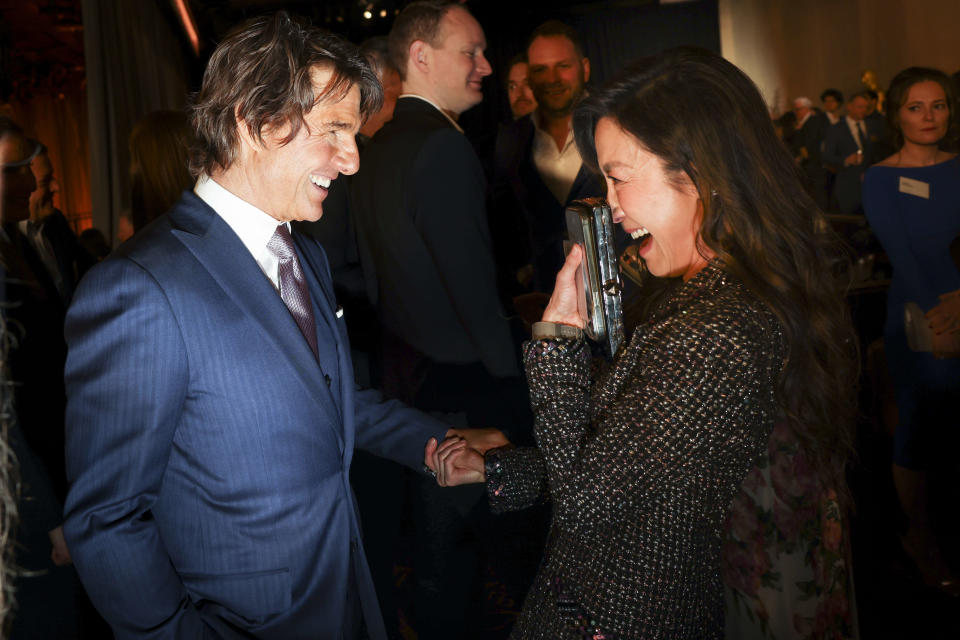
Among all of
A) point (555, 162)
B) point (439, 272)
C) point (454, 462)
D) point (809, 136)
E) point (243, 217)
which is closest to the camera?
point (243, 217)

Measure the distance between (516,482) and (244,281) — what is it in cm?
68

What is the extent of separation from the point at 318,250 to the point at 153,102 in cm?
502

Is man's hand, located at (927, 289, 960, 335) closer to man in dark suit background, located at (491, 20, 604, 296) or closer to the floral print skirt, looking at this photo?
man in dark suit background, located at (491, 20, 604, 296)

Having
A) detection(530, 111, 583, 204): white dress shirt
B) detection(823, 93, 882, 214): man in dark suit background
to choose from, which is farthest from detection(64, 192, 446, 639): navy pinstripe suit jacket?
detection(823, 93, 882, 214): man in dark suit background

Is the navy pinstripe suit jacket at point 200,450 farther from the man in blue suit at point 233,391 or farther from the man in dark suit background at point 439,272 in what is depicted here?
the man in dark suit background at point 439,272

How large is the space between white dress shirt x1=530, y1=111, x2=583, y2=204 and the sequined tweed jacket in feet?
6.15

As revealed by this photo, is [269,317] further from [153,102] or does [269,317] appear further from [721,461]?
[153,102]

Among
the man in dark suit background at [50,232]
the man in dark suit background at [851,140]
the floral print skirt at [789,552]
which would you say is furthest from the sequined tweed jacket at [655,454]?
the man in dark suit background at [851,140]

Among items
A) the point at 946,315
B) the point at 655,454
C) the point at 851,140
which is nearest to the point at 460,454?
the point at 655,454

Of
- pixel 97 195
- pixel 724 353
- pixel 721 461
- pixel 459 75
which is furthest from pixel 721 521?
pixel 97 195

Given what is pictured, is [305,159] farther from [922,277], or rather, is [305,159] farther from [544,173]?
[922,277]

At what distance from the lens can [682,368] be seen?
1166mm

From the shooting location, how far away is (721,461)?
122cm

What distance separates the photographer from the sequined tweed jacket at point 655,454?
117 cm
